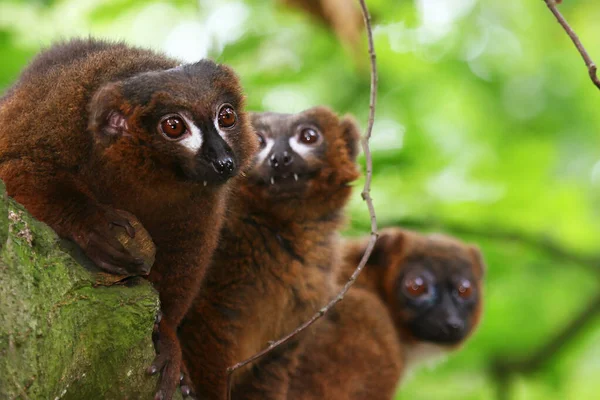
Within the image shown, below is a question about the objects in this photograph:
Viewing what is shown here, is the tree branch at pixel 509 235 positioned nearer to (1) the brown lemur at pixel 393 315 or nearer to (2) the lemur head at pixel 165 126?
(1) the brown lemur at pixel 393 315

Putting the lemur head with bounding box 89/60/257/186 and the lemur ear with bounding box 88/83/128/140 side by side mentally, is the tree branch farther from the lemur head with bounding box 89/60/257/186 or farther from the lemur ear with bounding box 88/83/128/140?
the lemur ear with bounding box 88/83/128/140

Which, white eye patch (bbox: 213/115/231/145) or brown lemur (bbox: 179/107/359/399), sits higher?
white eye patch (bbox: 213/115/231/145)

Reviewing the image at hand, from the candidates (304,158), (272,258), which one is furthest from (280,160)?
(272,258)

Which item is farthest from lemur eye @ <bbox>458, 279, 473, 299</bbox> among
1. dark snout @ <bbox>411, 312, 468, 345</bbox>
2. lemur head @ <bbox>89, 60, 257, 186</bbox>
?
lemur head @ <bbox>89, 60, 257, 186</bbox>

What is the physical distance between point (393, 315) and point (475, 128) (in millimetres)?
3048

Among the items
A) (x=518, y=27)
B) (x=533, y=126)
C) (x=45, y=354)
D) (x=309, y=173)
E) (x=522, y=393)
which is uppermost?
(x=45, y=354)

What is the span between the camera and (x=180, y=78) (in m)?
3.91

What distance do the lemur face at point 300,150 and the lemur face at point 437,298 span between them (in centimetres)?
147

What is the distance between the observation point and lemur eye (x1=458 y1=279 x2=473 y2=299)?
269 inches

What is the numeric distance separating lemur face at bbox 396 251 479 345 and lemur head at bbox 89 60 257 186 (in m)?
3.22

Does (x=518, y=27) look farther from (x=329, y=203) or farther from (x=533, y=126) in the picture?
(x=329, y=203)

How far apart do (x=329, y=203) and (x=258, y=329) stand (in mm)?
981

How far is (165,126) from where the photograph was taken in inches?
151

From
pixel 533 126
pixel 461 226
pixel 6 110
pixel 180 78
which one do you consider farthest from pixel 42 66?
pixel 533 126
